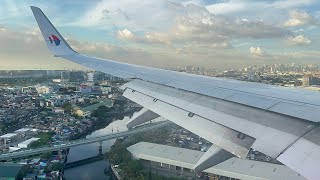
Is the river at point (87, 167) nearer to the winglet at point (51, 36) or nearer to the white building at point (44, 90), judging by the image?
the winglet at point (51, 36)

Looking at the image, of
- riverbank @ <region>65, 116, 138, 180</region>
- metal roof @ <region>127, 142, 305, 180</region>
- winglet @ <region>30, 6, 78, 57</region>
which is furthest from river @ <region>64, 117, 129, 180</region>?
winglet @ <region>30, 6, 78, 57</region>

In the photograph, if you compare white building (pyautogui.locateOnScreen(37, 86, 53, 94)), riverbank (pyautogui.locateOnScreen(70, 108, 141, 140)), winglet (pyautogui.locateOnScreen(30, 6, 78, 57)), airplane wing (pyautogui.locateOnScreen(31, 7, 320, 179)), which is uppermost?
winglet (pyautogui.locateOnScreen(30, 6, 78, 57))

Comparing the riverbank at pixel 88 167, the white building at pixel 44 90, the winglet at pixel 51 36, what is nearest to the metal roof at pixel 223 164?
the riverbank at pixel 88 167

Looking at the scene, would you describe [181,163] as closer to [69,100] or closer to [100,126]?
[100,126]

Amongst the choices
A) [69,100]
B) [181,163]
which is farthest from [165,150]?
[69,100]

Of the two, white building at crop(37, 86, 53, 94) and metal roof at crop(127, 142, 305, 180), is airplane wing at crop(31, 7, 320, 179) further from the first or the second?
white building at crop(37, 86, 53, 94)

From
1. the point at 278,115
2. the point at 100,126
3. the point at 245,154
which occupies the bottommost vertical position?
the point at 100,126

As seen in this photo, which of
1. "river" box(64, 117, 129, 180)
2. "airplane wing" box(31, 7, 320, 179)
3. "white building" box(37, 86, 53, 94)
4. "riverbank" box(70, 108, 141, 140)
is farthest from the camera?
"white building" box(37, 86, 53, 94)

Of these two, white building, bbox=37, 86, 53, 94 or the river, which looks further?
white building, bbox=37, 86, 53, 94
